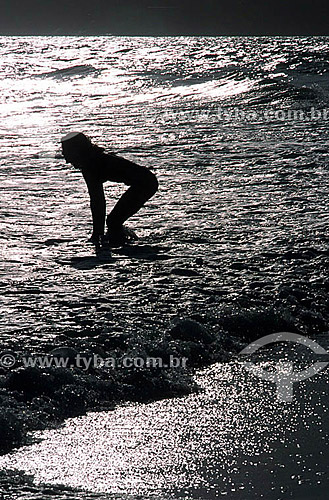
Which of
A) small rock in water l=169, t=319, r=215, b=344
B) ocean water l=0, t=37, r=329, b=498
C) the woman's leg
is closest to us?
small rock in water l=169, t=319, r=215, b=344

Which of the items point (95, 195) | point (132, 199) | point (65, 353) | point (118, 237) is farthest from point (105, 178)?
point (65, 353)

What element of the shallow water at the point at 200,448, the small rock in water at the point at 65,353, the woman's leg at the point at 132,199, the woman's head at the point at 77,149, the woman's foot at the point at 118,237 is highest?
the woman's head at the point at 77,149

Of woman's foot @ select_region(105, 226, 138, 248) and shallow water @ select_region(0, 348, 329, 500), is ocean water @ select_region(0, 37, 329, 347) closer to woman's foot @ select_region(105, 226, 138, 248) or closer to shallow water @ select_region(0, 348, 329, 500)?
woman's foot @ select_region(105, 226, 138, 248)

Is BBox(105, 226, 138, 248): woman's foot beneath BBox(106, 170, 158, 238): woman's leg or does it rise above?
beneath

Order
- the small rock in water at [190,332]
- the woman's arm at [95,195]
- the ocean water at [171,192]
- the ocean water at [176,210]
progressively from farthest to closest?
the woman's arm at [95,195] < the ocean water at [171,192] < the ocean water at [176,210] < the small rock in water at [190,332]

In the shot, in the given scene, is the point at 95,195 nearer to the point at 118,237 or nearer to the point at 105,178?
the point at 105,178

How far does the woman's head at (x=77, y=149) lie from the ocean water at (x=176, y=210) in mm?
938

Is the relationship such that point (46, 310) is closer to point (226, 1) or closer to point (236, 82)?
point (236, 82)

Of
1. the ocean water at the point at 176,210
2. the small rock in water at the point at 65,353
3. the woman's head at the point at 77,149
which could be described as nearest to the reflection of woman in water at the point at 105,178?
the woman's head at the point at 77,149

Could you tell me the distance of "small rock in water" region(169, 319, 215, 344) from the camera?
18.5 feet

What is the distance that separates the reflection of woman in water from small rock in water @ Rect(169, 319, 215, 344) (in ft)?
6.93

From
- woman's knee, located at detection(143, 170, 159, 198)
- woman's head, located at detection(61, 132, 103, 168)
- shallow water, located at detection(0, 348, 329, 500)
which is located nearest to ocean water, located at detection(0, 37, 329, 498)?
shallow water, located at detection(0, 348, 329, 500)

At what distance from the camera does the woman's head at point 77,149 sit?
7.26 m

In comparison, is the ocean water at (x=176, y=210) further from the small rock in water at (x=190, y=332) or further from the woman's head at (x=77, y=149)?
the woman's head at (x=77, y=149)
